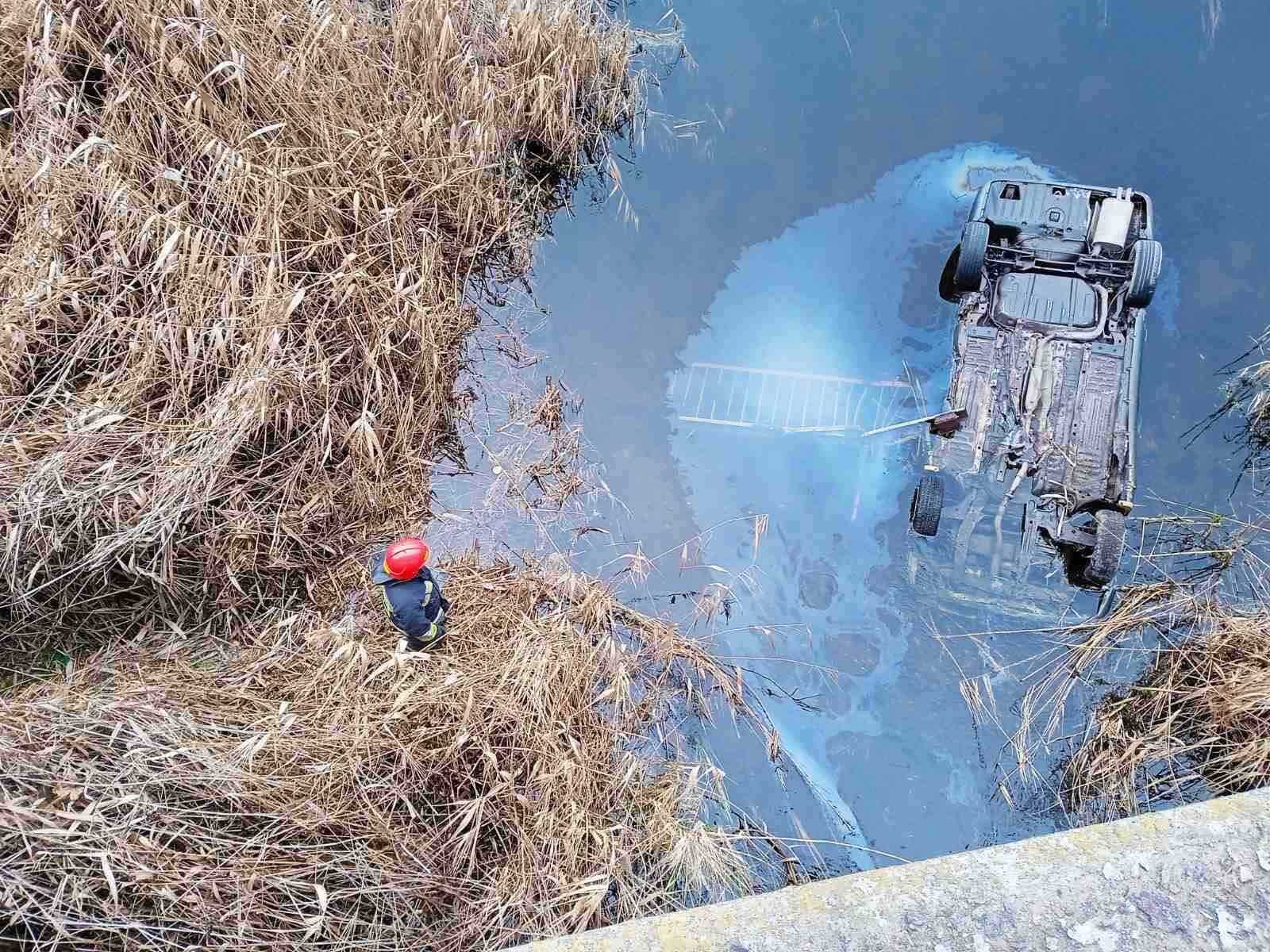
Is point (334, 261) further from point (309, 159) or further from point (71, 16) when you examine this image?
point (71, 16)

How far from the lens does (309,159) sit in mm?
4328

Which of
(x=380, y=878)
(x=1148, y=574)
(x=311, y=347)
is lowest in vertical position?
(x=380, y=878)

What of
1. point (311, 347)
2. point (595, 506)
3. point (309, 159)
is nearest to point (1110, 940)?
point (595, 506)

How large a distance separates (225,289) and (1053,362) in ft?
15.2

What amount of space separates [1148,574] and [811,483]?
1850 millimetres

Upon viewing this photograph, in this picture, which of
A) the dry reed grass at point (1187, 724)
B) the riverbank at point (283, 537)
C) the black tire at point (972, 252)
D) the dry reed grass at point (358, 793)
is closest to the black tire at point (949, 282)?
the black tire at point (972, 252)

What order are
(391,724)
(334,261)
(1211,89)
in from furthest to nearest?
(1211,89), (334,261), (391,724)

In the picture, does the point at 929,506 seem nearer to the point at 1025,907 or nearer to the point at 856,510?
the point at 856,510

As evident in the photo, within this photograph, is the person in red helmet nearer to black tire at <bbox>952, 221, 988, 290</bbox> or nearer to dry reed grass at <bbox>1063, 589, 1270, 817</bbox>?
dry reed grass at <bbox>1063, 589, 1270, 817</bbox>

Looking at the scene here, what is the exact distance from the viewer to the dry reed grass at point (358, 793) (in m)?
2.84

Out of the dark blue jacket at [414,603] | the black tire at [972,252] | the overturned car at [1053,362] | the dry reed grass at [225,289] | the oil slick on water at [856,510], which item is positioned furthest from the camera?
the black tire at [972,252]

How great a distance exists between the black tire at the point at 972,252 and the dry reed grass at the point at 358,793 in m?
2.82

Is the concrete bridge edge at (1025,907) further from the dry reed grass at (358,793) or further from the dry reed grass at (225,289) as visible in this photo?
the dry reed grass at (225,289)

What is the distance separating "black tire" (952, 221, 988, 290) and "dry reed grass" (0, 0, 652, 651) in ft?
9.60
